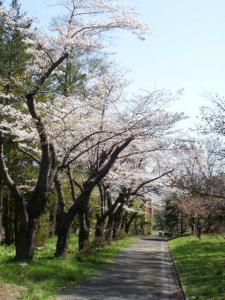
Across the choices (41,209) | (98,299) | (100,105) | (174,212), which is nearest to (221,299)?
(98,299)

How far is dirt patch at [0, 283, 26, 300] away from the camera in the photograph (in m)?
9.87

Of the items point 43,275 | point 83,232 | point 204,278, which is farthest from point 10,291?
point 83,232

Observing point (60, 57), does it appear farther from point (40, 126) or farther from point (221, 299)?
point (221, 299)

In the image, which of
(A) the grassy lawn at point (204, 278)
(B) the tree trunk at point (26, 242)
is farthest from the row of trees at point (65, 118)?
(A) the grassy lawn at point (204, 278)

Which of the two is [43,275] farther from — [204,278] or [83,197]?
[204,278]

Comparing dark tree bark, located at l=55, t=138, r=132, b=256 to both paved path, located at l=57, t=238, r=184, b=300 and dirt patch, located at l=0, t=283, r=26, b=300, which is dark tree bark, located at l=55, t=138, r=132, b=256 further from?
dirt patch, located at l=0, t=283, r=26, b=300

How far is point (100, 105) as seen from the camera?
1872cm

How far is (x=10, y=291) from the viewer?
1043cm

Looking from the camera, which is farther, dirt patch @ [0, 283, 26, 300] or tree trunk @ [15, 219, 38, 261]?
tree trunk @ [15, 219, 38, 261]

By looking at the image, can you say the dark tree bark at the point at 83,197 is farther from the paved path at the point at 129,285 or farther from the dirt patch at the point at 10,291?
the dirt patch at the point at 10,291

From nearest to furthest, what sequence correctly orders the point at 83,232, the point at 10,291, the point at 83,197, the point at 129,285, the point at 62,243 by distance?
the point at 10,291 → the point at 129,285 → the point at 83,197 → the point at 62,243 → the point at 83,232

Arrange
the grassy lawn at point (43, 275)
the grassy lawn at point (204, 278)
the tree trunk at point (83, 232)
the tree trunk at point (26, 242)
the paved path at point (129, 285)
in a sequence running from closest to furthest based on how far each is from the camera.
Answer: the grassy lawn at point (43, 275), the paved path at point (129, 285), the grassy lawn at point (204, 278), the tree trunk at point (26, 242), the tree trunk at point (83, 232)

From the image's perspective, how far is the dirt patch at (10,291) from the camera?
9871mm

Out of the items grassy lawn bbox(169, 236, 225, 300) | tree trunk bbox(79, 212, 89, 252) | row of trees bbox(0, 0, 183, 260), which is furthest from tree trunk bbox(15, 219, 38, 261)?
tree trunk bbox(79, 212, 89, 252)
